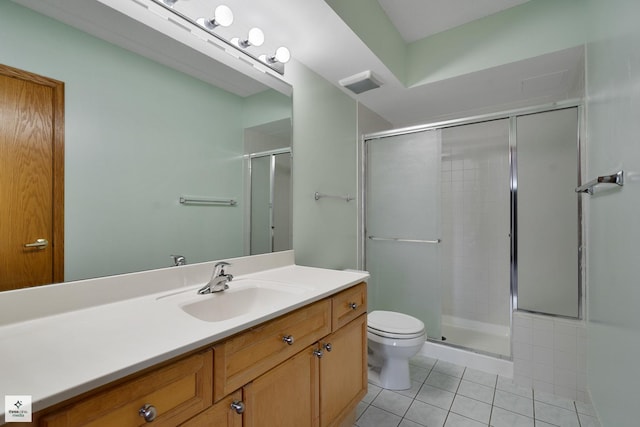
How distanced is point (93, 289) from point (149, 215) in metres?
0.32

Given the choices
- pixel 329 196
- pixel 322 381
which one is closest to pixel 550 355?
pixel 322 381

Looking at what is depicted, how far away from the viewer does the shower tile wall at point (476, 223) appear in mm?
2723

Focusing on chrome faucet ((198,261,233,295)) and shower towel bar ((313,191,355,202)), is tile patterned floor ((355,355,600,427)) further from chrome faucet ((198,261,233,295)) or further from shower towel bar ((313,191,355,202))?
shower towel bar ((313,191,355,202))

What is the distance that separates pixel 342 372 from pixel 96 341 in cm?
100

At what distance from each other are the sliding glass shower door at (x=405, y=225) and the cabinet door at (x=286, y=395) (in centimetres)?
148

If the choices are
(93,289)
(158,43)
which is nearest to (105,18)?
(158,43)

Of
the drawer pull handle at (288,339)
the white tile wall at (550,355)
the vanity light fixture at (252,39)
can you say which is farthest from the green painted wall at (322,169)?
the white tile wall at (550,355)

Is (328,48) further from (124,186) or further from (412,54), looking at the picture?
(124,186)

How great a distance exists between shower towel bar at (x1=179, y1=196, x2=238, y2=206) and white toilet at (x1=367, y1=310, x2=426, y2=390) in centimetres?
125

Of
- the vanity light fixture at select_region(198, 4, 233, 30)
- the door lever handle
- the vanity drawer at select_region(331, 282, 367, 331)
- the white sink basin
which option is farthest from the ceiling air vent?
the door lever handle

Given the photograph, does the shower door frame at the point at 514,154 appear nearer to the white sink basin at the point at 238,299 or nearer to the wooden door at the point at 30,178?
the white sink basin at the point at 238,299

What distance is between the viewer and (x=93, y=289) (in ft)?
3.18

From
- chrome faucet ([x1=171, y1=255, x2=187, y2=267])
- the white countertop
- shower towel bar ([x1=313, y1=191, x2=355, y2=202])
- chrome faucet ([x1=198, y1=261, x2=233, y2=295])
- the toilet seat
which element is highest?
shower towel bar ([x1=313, y1=191, x2=355, y2=202])

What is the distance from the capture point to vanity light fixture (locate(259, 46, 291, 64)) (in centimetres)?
162
